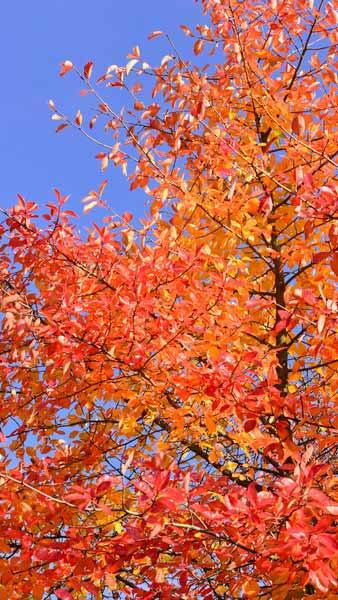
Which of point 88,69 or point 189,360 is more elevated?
point 88,69

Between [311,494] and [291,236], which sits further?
[291,236]

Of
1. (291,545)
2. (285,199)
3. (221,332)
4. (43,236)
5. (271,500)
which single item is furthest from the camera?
(285,199)

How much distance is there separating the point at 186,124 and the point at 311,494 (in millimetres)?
2994

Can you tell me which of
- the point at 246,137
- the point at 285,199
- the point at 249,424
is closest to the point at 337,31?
the point at 246,137

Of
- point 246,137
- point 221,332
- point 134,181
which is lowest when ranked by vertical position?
point 221,332

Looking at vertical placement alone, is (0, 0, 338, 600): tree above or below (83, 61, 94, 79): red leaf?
below

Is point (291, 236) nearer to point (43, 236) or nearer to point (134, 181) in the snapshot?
point (134, 181)

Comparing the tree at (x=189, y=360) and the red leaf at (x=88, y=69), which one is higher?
the red leaf at (x=88, y=69)

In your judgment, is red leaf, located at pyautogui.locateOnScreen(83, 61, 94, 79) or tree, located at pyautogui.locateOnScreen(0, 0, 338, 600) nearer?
tree, located at pyautogui.locateOnScreen(0, 0, 338, 600)

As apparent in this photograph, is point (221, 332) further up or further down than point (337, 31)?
further down

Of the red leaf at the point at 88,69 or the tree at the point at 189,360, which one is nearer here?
the tree at the point at 189,360

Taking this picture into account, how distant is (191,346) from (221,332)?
0.61 feet

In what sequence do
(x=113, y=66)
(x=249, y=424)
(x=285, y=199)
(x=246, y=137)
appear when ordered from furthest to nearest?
Answer: (x=246, y=137), (x=285, y=199), (x=113, y=66), (x=249, y=424)

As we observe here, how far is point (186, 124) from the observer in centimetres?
439
